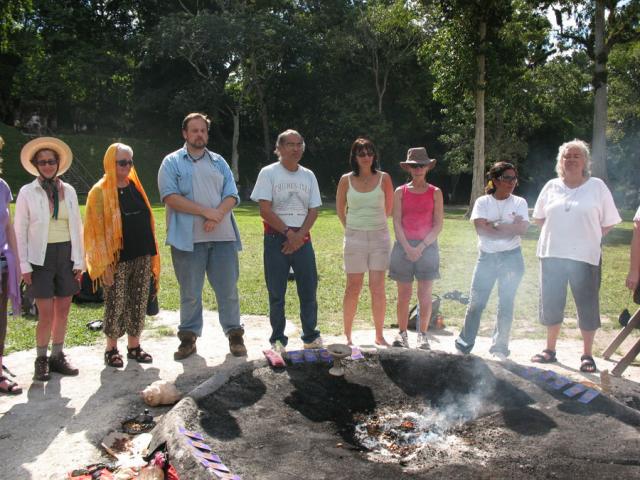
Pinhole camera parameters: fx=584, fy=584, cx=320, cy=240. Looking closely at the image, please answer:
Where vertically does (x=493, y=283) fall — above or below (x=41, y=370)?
above

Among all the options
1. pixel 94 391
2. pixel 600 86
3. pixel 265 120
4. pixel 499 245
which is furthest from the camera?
pixel 265 120

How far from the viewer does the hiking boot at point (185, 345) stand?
515 cm

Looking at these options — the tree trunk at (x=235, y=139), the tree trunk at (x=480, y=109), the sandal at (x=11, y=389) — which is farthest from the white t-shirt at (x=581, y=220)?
the tree trunk at (x=235, y=139)

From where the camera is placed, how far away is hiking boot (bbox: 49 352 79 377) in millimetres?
4695

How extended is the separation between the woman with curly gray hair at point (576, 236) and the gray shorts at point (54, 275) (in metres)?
3.88

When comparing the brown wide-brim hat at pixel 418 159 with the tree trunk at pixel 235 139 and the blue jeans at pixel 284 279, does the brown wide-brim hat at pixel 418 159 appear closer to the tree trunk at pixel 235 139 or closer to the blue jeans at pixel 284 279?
the blue jeans at pixel 284 279

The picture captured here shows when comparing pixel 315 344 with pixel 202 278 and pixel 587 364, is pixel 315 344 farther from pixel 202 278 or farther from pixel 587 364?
pixel 587 364

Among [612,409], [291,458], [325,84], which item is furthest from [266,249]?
[325,84]

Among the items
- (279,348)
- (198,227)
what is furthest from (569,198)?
(198,227)

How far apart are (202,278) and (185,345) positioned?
0.65m

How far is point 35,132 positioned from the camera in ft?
98.4

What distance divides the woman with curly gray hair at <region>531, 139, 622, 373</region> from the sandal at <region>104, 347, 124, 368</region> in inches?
143

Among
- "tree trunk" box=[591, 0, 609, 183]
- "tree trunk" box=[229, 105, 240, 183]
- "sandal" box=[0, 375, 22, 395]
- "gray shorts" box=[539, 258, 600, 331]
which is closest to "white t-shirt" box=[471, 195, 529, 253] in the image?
"gray shorts" box=[539, 258, 600, 331]

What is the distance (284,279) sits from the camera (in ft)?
16.4
